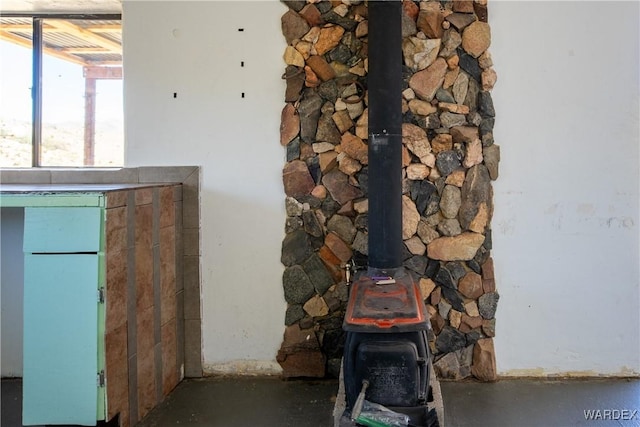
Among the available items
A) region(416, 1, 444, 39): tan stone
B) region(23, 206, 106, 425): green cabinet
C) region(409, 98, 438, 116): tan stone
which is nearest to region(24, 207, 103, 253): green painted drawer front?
region(23, 206, 106, 425): green cabinet

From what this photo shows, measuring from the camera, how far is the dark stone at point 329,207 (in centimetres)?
245

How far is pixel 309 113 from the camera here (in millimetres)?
2432

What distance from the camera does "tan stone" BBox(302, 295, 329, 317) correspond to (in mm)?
2467

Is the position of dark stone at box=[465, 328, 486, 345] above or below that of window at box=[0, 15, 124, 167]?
below

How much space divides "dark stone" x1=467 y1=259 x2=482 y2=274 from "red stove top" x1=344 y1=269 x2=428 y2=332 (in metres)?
0.51

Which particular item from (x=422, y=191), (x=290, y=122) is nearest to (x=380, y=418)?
(x=422, y=191)

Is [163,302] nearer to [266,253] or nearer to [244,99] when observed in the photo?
[266,253]

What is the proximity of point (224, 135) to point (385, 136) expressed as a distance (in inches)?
36.2

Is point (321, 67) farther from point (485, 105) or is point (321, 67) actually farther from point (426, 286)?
point (426, 286)

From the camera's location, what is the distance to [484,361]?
7.95ft

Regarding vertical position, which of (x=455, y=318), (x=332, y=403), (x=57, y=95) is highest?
(x=57, y=95)

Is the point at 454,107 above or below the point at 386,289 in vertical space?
above

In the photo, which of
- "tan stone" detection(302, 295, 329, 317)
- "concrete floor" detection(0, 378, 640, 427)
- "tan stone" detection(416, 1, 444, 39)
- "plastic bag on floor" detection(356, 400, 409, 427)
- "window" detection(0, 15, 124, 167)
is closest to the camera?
"plastic bag on floor" detection(356, 400, 409, 427)

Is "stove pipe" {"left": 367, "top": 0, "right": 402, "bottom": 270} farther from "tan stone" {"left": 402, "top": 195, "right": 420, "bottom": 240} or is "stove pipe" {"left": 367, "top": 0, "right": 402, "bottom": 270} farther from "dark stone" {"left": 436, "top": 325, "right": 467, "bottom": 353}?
"dark stone" {"left": 436, "top": 325, "right": 467, "bottom": 353}
